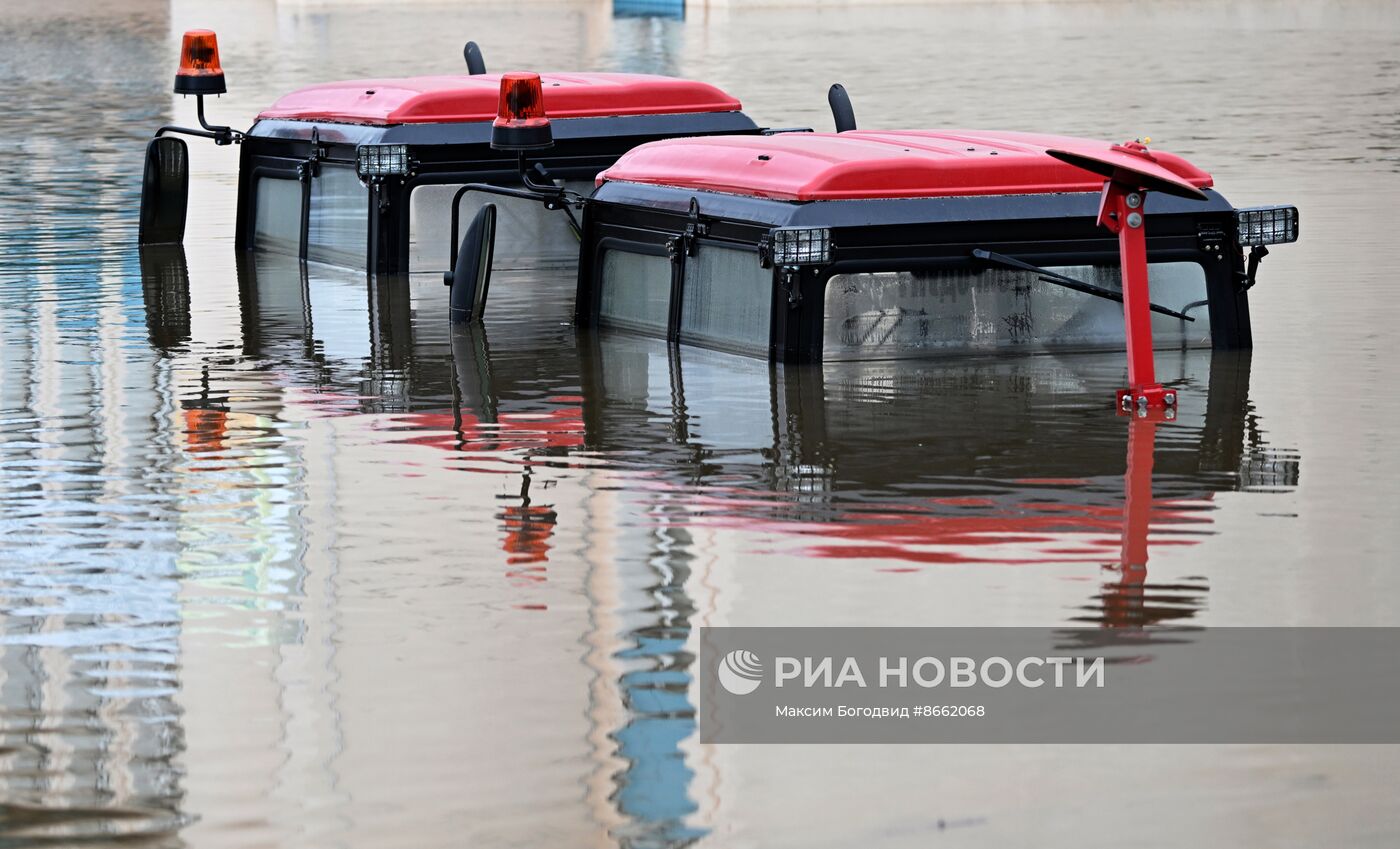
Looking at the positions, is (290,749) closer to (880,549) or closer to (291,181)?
(880,549)

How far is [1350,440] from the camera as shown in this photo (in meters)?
10.0

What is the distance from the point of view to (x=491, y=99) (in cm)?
1587

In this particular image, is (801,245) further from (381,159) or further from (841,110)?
(381,159)

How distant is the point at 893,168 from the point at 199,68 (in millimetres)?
7403

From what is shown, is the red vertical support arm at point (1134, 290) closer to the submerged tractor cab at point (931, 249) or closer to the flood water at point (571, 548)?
the submerged tractor cab at point (931, 249)

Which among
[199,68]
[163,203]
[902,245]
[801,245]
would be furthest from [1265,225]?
[163,203]

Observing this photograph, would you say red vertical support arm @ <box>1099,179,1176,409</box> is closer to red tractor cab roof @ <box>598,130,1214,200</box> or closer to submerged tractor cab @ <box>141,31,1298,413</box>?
submerged tractor cab @ <box>141,31,1298,413</box>

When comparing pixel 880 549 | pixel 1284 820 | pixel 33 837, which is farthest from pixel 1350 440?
pixel 33 837

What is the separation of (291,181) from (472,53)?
65.3 inches

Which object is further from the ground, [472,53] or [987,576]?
[472,53]

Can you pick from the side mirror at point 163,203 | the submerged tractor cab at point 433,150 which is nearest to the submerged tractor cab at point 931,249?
the submerged tractor cab at point 433,150

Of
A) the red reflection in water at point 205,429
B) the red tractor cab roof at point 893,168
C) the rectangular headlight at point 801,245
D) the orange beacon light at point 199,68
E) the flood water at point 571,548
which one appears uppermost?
the orange beacon light at point 199,68

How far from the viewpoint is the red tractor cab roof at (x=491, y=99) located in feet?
51.6

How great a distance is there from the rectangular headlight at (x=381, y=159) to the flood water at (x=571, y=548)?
0.75 metres
